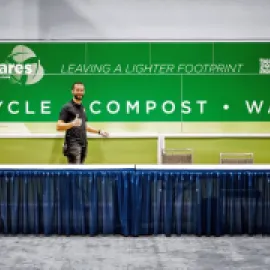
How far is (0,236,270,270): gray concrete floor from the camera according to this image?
Result: 321 cm

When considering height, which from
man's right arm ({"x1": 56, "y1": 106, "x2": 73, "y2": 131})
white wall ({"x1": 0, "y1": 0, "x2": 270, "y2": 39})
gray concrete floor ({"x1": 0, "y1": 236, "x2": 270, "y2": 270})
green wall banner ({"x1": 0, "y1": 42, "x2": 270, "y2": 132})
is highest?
white wall ({"x1": 0, "y1": 0, "x2": 270, "y2": 39})

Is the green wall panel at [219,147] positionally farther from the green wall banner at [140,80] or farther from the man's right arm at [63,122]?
the man's right arm at [63,122]

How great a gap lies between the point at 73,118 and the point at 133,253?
2.05 m

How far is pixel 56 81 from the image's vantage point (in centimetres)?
630

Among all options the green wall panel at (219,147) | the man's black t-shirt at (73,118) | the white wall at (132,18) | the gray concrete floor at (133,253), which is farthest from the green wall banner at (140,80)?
the gray concrete floor at (133,253)

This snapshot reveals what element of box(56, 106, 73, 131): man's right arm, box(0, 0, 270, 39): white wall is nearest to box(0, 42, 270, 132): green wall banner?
box(0, 0, 270, 39): white wall

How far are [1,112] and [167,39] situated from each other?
7.93 feet

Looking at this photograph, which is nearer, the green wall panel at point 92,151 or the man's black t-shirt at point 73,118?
the man's black t-shirt at point 73,118

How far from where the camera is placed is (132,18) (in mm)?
6246

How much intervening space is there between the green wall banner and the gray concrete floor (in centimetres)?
267

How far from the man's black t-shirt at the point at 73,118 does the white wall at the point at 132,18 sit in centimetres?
151

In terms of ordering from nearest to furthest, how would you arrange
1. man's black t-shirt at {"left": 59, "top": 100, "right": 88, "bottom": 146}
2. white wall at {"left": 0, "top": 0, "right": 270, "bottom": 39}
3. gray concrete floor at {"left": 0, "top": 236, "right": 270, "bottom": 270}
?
1. gray concrete floor at {"left": 0, "top": 236, "right": 270, "bottom": 270}
2. man's black t-shirt at {"left": 59, "top": 100, "right": 88, "bottom": 146}
3. white wall at {"left": 0, "top": 0, "right": 270, "bottom": 39}

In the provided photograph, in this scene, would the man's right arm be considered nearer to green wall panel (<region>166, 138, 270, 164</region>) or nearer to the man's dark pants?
the man's dark pants

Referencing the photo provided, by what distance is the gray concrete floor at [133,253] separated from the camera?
10.5 feet
